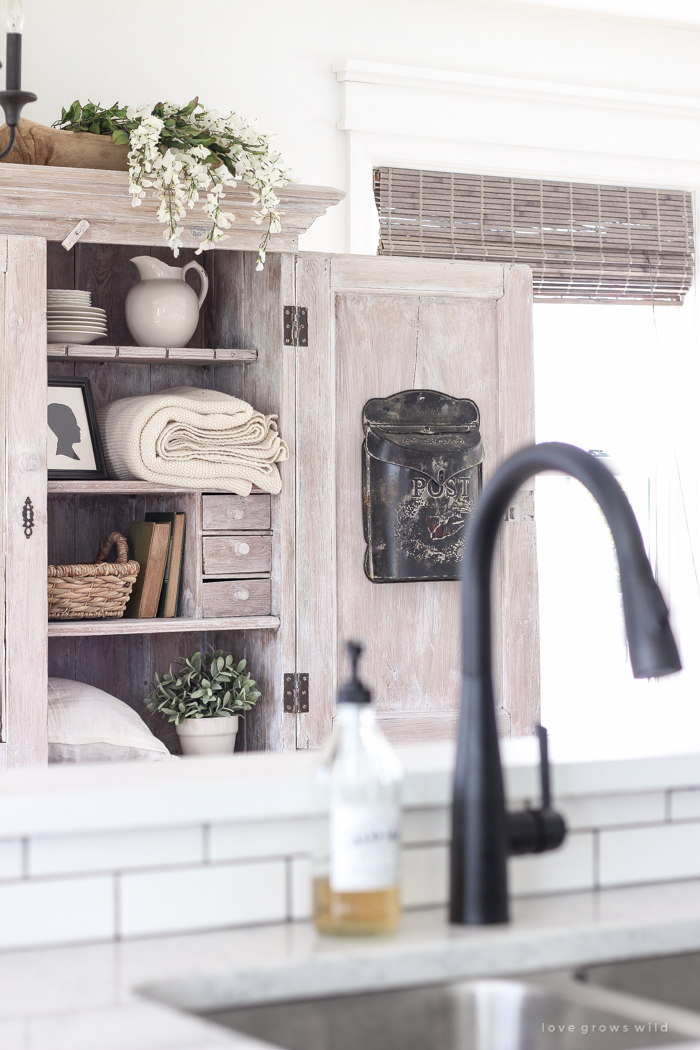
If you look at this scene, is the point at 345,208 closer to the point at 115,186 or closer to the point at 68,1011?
the point at 115,186

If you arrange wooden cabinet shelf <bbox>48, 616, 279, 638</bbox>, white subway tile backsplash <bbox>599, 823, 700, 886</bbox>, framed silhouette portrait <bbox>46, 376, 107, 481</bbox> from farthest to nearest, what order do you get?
framed silhouette portrait <bbox>46, 376, 107, 481</bbox> < wooden cabinet shelf <bbox>48, 616, 279, 638</bbox> < white subway tile backsplash <bbox>599, 823, 700, 886</bbox>

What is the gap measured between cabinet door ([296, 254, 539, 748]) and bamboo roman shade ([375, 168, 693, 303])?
60cm

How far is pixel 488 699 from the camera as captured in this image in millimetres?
885

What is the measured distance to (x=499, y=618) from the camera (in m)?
2.72

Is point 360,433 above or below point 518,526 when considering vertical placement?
above

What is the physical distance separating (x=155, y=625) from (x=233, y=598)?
19 centimetres

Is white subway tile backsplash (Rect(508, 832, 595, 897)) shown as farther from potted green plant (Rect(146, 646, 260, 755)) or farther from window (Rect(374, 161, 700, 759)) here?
window (Rect(374, 161, 700, 759))

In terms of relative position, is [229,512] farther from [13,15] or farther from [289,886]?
[289,886]

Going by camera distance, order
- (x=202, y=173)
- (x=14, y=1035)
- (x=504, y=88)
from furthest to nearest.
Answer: (x=504, y=88) < (x=202, y=173) < (x=14, y=1035)

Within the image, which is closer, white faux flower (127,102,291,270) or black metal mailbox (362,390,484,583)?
white faux flower (127,102,291,270)

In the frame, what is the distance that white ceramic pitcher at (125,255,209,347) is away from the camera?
2.70 meters

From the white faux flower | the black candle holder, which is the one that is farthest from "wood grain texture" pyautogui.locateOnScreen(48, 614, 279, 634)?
the black candle holder

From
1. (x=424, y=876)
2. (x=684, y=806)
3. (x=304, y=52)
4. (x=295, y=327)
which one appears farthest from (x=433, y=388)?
(x=424, y=876)

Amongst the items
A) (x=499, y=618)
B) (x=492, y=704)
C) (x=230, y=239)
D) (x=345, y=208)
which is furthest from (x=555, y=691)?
(x=492, y=704)
